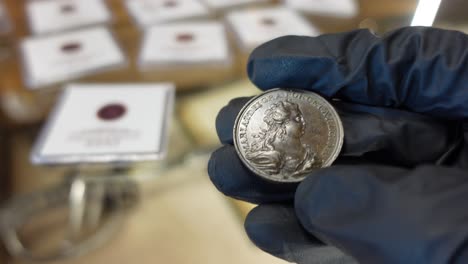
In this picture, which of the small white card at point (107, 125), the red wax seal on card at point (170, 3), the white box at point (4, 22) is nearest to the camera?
the small white card at point (107, 125)

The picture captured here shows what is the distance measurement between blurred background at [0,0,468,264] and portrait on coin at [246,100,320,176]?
576 mm

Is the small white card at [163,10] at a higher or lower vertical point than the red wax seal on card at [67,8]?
higher

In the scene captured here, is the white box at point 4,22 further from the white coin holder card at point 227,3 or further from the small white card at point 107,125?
the white coin holder card at point 227,3

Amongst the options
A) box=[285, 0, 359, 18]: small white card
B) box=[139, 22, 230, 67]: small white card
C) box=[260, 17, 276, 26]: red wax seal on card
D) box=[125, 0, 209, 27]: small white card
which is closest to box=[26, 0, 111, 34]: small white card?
box=[125, 0, 209, 27]: small white card

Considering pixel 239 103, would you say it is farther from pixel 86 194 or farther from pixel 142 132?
pixel 86 194

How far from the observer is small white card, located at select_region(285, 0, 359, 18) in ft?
4.11

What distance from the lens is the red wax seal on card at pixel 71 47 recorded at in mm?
1128

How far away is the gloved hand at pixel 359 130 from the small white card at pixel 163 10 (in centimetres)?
71

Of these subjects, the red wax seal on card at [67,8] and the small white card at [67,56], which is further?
the red wax seal on card at [67,8]

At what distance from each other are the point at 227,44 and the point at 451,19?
0.62 metres

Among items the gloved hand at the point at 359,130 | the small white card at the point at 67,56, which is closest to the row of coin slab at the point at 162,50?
the small white card at the point at 67,56

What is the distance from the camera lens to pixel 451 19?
0.88 meters

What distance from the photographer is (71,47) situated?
1.14 m

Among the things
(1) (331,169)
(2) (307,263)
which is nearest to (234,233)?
(2) (307,263)
